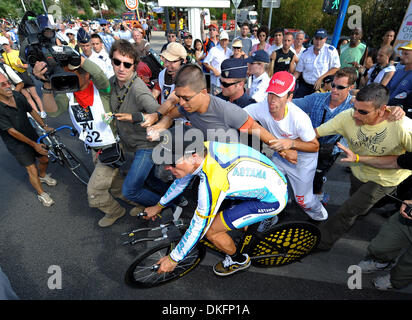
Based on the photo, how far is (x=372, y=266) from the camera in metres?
2.58

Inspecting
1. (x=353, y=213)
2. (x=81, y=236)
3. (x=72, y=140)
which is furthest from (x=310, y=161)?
(x=72, y=140)

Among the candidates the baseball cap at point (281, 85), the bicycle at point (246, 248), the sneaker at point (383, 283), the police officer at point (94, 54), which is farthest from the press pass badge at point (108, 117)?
the police officer at point (94, 54)

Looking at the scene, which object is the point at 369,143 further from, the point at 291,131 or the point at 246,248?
the point at 246,248

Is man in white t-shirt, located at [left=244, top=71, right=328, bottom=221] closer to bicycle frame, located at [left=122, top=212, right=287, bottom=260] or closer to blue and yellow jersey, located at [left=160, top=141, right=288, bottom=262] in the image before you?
blue and yellow jersey, located at [left=160, top=141, right=288, bottom=262]

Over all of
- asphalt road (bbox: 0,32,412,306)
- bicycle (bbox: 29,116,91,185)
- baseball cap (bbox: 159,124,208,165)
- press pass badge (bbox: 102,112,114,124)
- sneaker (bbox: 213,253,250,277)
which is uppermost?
baseball cap (bbox: 159,124,208,165)

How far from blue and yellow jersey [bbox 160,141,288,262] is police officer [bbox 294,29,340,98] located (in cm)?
396

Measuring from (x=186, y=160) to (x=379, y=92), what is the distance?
6.33ft

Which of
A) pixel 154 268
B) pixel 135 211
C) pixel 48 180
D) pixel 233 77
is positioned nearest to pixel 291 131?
pixel 233 77

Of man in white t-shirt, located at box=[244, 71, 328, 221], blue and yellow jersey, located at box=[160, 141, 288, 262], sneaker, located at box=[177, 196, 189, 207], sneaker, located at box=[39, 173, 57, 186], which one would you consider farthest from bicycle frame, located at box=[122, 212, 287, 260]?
sneaker, located at box=[39, 173, 57, 186]

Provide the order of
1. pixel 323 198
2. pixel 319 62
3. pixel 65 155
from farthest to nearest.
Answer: pixel 319 62, pixel 65 155, pixel 323 198

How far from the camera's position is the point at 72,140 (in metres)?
5.69

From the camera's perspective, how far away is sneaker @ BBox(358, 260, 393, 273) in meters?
2.55

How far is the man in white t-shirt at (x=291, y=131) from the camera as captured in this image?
2.46 metres

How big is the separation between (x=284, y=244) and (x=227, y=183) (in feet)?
3.86
